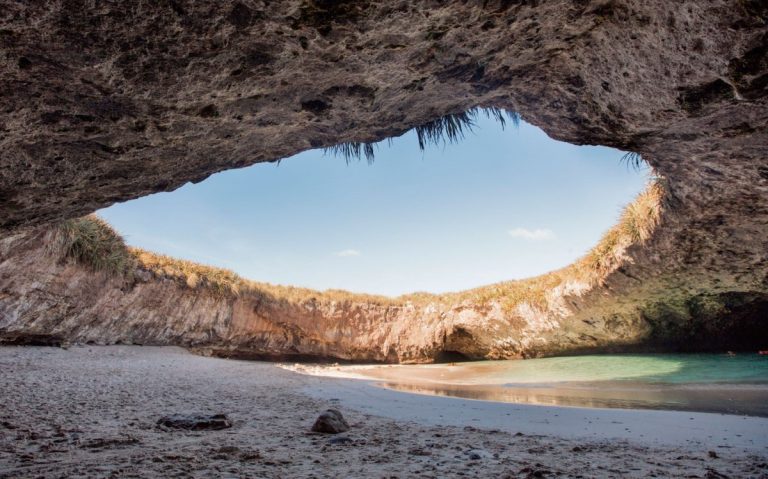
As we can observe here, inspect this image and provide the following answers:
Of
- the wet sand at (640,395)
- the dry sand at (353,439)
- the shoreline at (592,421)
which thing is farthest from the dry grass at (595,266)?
the dry sand at (353,439)

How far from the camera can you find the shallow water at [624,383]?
4.90 metres

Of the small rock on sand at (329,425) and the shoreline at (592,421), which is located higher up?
the small rock on sand at (329,425)

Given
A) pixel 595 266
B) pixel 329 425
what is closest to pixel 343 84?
pixel 329 425

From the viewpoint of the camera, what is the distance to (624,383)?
7480 mm

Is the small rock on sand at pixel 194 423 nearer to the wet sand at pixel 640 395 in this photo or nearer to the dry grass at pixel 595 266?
the wet sand at pixel 640 395

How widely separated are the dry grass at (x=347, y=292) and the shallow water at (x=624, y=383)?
232 cm

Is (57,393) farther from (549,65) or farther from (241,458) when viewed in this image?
(549,65)

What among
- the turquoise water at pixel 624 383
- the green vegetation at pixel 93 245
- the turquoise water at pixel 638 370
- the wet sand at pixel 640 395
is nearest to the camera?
the wet sand at pixel 640 395

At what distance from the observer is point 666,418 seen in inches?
139

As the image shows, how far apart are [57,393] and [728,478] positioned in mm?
5247

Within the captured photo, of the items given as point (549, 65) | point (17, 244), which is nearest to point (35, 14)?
point (549, 65)

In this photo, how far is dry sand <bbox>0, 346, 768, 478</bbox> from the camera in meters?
1.83

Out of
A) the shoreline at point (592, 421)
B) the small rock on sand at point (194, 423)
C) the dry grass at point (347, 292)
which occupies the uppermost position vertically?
the dry grass at point (347, 292)

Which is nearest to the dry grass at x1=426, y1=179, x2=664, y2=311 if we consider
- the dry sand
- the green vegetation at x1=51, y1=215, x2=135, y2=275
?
the dry sand
